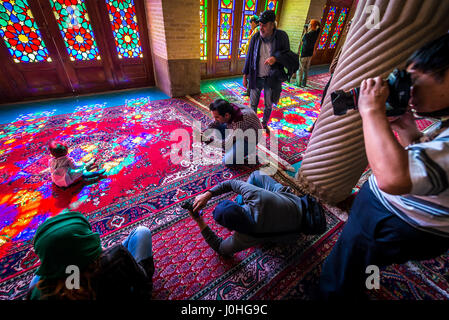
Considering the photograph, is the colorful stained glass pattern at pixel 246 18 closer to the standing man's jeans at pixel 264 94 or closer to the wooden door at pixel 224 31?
the wooden door at pixel 224 31

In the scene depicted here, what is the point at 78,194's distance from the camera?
202cm

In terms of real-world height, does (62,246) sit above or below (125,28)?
below

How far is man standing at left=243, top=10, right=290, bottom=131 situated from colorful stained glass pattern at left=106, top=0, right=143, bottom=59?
3221 mm

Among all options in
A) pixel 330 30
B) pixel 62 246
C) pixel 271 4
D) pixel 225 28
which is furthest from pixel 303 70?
pixel 62 246

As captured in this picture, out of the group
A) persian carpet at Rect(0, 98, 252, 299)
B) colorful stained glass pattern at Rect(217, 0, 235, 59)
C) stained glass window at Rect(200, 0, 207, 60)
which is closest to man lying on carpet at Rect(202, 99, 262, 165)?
persian carpet at Rect(0, 98, 252, 299)

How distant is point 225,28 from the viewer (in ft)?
17.8

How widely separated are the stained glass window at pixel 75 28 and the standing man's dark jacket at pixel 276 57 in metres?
3.61

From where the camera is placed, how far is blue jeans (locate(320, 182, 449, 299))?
2.45ft

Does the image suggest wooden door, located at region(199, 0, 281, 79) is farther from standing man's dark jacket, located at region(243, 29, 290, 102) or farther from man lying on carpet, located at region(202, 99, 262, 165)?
man lying on carpet, located at region(202, 99, 262, 165)

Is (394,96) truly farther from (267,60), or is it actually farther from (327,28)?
(327,28)

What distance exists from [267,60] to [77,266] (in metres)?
2.86

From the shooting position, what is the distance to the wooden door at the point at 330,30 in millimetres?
6794

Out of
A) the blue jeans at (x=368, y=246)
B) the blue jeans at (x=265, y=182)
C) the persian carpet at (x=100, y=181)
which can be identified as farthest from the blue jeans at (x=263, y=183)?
the blue jeans at (x=368, y=246)

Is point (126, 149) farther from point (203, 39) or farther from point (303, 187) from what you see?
point (203, 39)
